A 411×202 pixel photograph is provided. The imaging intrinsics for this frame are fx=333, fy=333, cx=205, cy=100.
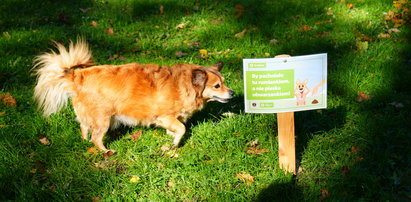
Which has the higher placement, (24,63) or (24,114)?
(24,63)

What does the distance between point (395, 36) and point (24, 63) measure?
247 inches

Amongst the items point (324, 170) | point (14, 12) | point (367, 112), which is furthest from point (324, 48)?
point (14, 12)

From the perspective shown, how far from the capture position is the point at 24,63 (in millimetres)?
5434

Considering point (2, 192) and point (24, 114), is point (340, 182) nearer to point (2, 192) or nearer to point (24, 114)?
point (2, 192)

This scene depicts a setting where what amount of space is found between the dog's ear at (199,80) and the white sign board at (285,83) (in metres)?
0.99

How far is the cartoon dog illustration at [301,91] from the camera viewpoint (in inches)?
111

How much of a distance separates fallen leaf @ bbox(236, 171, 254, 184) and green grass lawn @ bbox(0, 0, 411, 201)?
0.02 metres

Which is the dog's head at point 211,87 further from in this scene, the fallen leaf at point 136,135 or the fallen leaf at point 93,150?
the fallen leaf at point 93,150

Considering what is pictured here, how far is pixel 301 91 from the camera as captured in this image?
2834 millimetres

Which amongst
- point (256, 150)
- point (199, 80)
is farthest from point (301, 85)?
point (199, 80)

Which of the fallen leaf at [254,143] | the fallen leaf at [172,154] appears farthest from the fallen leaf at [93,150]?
the fallen leaf at [254,143]

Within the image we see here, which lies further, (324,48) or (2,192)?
(324,48)

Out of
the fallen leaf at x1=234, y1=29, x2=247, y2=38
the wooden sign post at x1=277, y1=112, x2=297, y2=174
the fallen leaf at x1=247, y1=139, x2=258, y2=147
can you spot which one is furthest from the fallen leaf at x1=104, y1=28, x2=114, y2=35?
the wooden sign post at x1=277, y1=112, x2=297, y2=174

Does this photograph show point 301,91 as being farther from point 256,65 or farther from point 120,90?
point 120,90
